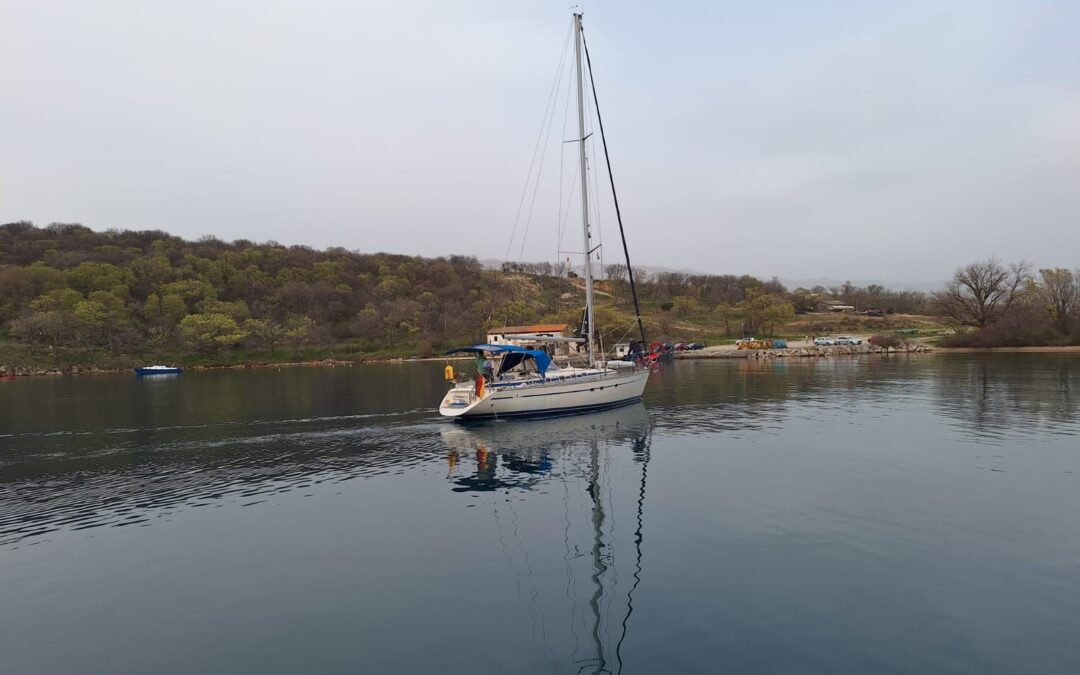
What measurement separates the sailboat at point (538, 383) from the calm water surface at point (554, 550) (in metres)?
3.11

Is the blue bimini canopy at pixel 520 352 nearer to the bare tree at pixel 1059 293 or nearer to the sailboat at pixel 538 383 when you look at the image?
the sailboat at pixel 538 383

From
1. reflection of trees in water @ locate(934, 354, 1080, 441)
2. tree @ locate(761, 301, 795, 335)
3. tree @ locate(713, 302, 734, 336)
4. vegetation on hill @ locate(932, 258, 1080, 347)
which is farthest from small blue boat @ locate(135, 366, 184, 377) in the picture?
vegetation on hill @ locate(932, 258, 1080, 347)

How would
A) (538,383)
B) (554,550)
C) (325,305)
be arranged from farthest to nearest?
(325,305) → (538,383) → (554,550)

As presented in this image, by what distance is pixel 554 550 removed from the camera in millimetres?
14844

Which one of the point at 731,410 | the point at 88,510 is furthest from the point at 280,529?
the point at 731,410

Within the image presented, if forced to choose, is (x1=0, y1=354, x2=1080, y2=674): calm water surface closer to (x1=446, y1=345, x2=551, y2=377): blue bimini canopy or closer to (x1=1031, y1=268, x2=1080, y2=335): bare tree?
(x1=446, y1=345, x2=551, y2=377): blue bimini canopy

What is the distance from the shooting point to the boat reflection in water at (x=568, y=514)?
36.7 ft

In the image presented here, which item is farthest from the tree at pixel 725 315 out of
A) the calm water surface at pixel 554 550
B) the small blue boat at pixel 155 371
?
the small blue boat at pixel 155 371

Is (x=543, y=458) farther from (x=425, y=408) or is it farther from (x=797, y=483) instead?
(x=425, y=408)

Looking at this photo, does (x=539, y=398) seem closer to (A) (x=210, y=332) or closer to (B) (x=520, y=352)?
(B) (x=520, y=352)

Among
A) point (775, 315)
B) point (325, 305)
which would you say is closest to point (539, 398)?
point (775, 315)

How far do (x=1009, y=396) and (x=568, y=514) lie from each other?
37480 millimetres

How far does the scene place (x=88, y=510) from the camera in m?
18.8

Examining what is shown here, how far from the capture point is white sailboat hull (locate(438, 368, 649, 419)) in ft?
112
